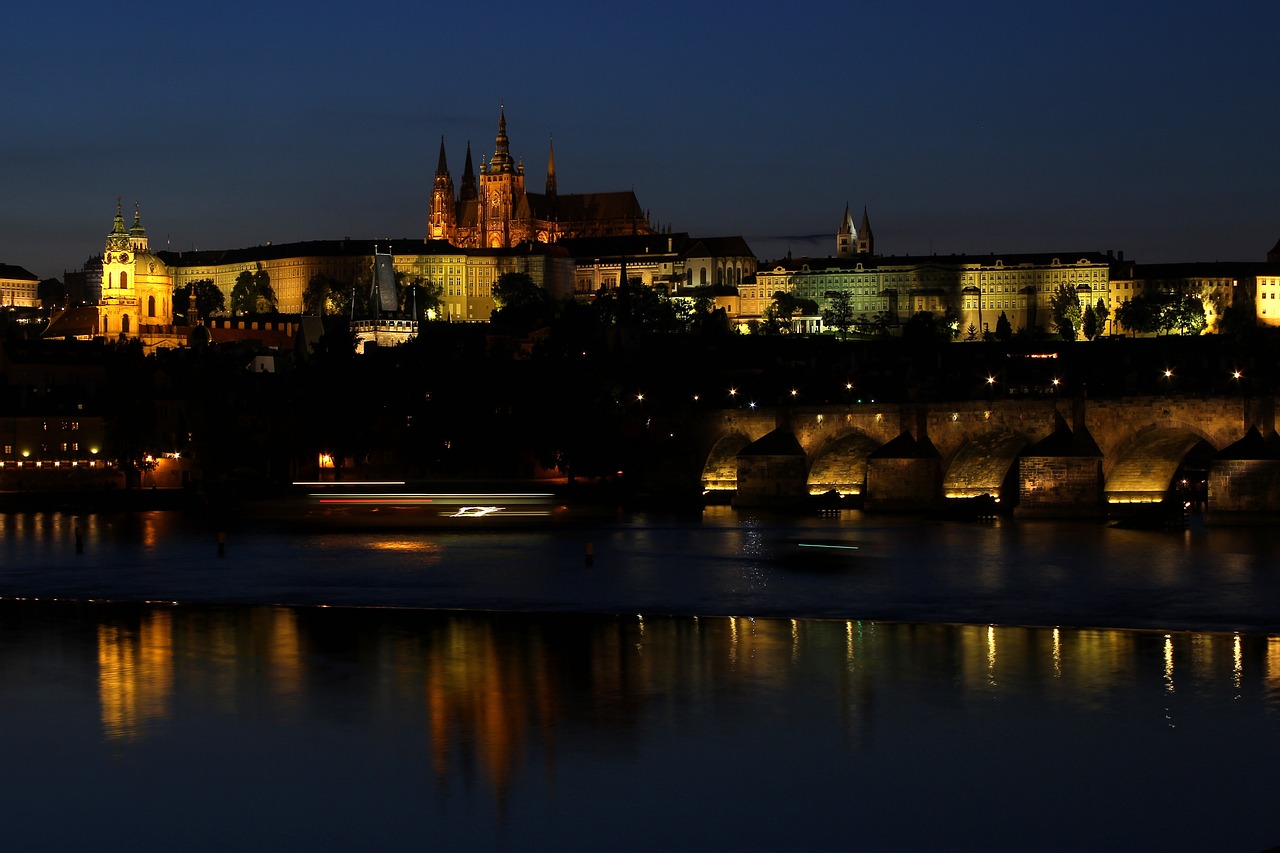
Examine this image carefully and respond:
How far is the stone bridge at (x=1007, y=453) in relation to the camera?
50.0 m

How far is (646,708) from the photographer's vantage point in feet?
82.5

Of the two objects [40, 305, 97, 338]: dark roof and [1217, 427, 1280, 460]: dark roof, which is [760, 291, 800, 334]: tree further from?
[1217, 427, 1280, 460]: dark roof

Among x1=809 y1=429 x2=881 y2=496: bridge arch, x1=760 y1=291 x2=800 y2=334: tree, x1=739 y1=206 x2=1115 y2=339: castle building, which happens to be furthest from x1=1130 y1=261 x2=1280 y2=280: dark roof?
x1=809 y1=429 x2=881 y2=496: bridge arch

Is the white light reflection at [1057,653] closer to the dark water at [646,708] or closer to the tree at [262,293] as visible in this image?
the dark water at [646,708]

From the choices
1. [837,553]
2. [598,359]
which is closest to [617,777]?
[837,553]

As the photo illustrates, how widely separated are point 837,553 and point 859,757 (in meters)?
25.4

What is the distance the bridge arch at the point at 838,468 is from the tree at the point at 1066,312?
365ft

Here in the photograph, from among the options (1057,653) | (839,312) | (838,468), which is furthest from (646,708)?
(839,312)

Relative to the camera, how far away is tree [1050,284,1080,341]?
573 feet

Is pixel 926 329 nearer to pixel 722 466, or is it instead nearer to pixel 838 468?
pixel 722 466

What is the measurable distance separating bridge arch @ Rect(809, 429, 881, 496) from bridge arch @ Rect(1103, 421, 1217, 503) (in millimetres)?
12757

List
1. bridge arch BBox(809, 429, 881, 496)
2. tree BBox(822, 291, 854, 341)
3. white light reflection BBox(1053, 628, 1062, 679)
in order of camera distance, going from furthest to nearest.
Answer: tree BBox(822, 291, 854, 341)
bridge arch BBox(809, 429, 881, 496)
white light reflection BBox(1053, 628, 1062, 679)

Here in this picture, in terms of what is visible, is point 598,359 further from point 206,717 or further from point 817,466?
point 206,717

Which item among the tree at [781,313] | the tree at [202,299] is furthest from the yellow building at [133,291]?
the tree at [781,313]
